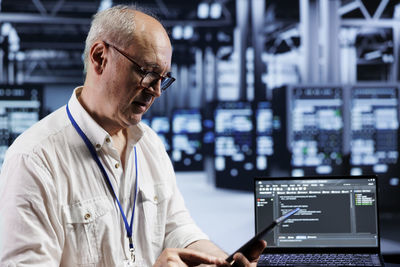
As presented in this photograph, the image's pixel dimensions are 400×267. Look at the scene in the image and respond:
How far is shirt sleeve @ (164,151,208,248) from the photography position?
1369 millimetres

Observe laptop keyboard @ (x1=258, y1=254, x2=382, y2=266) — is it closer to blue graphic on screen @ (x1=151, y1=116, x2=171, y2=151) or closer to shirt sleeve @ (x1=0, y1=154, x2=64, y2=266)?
shirt sleeve @ (x1=0, y1=154, x2=64, y2=266)

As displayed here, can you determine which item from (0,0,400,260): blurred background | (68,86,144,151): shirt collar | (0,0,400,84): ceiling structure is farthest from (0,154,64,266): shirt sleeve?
(0,0,400,84): ceiling structure

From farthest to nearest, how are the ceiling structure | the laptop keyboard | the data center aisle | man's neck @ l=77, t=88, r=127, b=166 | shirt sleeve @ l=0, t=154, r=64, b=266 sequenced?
1. the ceiling structure
2. the data center aisle
3. the laptop keyboard
4. man's neck @ l=77, t=88, r=127, b=166
5. shirt sleeve @ l=0, t=154, r=64, b=266

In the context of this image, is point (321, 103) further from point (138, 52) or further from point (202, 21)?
point (138, 52)

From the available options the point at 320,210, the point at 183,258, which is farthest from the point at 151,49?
the point at 320,210

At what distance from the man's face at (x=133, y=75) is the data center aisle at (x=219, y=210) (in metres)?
2.96

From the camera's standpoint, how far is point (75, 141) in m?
1.18

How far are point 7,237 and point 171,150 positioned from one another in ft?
12.8

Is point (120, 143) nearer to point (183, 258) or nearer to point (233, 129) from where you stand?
point (183, 258)

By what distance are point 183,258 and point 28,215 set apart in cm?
36

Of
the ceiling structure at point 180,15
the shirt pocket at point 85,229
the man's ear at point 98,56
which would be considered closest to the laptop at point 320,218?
the shirt pocket at point 85,229

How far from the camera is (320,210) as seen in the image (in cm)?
182

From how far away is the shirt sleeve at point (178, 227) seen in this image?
1369 mm

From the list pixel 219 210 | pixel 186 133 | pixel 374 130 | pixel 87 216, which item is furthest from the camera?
pixel 186 133
